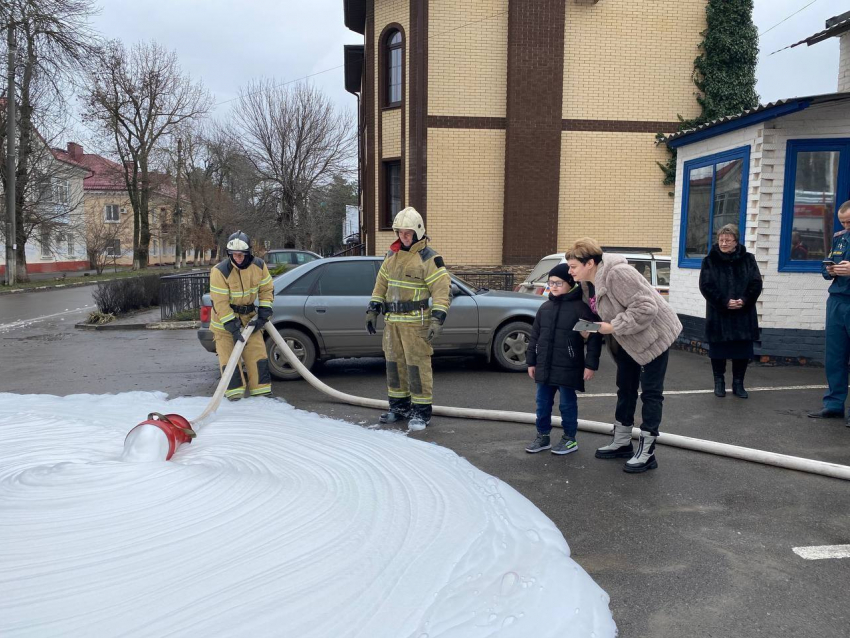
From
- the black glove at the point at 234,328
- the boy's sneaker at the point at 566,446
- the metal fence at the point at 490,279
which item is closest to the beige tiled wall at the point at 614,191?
the metal fence at the point at 490,279

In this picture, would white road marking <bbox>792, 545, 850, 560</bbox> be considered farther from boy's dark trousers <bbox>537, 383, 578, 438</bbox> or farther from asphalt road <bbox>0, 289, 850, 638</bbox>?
boy's dark trousers <bbox>537, 383, 578, 438</bbox>

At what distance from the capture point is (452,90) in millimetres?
17250

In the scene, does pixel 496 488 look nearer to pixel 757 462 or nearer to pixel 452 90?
pixel 757 462

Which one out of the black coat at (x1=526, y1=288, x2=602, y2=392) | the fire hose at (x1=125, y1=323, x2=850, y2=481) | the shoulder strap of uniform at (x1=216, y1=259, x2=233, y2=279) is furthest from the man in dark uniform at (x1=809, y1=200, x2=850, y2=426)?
the shoulder strap of uniform at (x1=216, y1=259, x2=233, y2=279)

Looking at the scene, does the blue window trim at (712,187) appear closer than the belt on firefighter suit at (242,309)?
No

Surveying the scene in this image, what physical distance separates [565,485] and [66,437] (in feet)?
12.5

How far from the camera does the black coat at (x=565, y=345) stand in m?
4.93

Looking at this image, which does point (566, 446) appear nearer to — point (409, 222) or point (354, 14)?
point (409, 222)

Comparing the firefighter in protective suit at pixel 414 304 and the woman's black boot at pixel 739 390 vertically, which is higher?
the firefighter in protective suit at pixel 414 304

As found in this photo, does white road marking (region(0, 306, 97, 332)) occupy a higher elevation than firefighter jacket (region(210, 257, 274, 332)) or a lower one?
lower

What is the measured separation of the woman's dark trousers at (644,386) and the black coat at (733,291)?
264 centimetres

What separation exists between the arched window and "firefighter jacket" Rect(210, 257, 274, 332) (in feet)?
41.4

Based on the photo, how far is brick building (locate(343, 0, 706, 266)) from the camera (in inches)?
674

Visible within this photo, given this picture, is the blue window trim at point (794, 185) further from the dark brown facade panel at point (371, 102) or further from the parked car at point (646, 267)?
the dark brown facade panel at point (371, 102)
